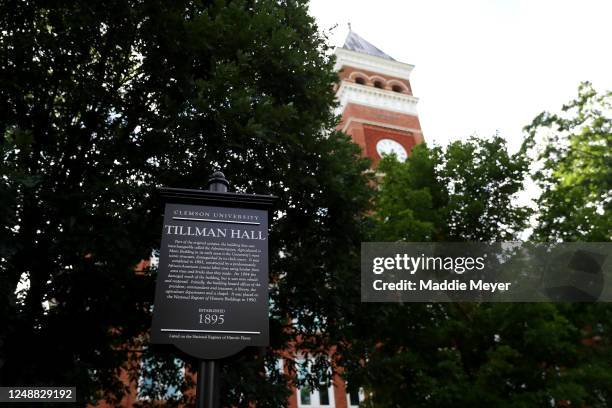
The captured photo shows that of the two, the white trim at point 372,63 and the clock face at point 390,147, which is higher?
the white trim at point 372,63

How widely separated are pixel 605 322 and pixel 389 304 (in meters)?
5.94

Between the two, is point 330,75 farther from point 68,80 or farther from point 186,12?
point 68,80

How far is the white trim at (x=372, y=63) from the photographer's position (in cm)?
4259

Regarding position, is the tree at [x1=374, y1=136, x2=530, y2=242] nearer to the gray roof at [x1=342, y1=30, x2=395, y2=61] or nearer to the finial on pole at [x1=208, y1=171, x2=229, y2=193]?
the finial on pole at [x1=208, y1=171, x2=229, y2=193]

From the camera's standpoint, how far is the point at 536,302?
1326 centimetres

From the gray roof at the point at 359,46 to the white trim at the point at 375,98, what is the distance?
5439mm

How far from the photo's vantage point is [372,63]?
1705 inches

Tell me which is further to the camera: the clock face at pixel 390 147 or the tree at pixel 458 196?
the clock face at pixel 390 147

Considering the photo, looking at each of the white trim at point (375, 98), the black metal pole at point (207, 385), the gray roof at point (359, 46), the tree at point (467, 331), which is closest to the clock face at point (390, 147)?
the white trim at point (375, 98)

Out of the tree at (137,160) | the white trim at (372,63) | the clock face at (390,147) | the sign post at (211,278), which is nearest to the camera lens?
the sign post at (211,278)

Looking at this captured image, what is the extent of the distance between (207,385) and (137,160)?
5529mm

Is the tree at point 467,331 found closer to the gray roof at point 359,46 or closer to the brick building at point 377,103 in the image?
the brick building at point 377,103

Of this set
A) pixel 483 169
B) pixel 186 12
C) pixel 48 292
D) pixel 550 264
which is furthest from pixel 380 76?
pixel 48 292

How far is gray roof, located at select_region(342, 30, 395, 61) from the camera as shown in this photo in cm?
4556
